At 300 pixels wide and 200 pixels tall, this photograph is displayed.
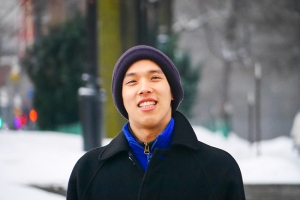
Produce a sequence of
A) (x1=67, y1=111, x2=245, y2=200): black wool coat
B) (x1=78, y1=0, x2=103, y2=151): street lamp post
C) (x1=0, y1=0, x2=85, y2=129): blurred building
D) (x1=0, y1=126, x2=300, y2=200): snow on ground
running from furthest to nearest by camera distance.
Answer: (x1=0, y1=0, x2=85, y2=129): blurred building
(x1=78, y1=0, x2=103, y2=151): street lamp post
(x1=0, y1=126, x2=300, y2=200): snow on ground
(x1=67, y1=111, x2=245, y2=200): black wool coat

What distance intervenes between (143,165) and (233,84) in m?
49.4

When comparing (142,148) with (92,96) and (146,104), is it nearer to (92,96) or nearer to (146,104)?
(146,104)

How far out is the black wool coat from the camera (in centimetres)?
268

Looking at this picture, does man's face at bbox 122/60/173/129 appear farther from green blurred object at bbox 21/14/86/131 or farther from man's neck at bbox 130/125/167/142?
green blurred object at bbox 21/14/86/131

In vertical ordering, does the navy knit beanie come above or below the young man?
above

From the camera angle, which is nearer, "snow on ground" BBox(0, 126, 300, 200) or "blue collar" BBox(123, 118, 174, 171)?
"blue collar" BBox(123, 118, 174, 171)

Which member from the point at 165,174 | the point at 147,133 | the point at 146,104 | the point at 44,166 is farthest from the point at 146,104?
the point at 44,166

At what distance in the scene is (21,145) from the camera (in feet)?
41.5

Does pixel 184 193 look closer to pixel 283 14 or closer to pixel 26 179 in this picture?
pixel 26 179

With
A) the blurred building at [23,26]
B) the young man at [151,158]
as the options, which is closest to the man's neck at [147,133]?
the young man at [151,158]

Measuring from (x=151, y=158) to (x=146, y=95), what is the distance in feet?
0.75

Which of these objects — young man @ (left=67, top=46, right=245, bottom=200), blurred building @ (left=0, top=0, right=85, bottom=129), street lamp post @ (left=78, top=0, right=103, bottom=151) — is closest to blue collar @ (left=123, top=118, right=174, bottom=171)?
young man @ (left=67, top=46, right=245, bottom=200)

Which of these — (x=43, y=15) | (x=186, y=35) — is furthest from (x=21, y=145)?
(x=186, y=35)

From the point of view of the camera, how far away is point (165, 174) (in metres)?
2.71
